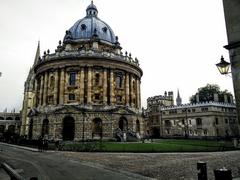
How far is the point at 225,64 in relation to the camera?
9.60m

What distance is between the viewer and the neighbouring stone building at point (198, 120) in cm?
5994

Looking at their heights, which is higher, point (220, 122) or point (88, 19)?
point (88, 19)

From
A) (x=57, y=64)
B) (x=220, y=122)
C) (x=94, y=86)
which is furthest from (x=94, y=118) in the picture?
(x=220, y=122)

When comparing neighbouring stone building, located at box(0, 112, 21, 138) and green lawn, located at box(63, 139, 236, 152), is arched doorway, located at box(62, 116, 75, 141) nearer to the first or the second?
green lawn, located at box(63, 139, 236, 152)

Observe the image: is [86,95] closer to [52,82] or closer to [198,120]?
[52,82]

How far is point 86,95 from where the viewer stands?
4209 centimetres

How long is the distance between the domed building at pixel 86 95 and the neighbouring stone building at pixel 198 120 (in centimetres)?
2173

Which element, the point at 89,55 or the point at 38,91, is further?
the point at 38,91

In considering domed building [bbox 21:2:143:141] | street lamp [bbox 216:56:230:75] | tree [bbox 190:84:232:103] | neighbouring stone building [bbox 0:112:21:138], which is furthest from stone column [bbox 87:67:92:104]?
neighbouring stone building [bbox 0:112:21:138]

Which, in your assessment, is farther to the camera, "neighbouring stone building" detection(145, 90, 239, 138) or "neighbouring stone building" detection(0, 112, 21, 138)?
"neighbouring stone building" detection(0, 112, 21, 138)

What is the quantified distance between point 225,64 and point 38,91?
4542 cm

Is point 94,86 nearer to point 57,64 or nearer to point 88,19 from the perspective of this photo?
point 57,64

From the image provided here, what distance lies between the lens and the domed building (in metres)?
40.5

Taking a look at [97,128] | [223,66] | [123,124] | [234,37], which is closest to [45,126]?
[97,128]
